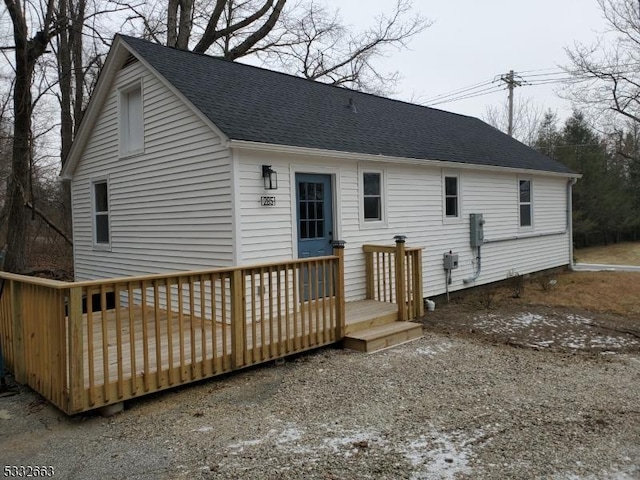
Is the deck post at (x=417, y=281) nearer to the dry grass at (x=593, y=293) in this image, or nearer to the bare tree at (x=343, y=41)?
the dry grass at (x=593, y=293)

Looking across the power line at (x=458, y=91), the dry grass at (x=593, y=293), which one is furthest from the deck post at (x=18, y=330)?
the power line at (x=458, y=91)

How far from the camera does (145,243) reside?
838 cm

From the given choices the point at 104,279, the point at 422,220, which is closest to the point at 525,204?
the point at 422,220

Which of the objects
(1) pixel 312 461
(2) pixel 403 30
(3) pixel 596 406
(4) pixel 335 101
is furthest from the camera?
(2) pixel 403 30

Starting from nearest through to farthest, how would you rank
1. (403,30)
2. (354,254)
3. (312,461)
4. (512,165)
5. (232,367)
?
(312,461) → (232,367) → (354,254) → (512,165) → (403,30)

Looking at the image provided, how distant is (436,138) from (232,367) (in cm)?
775

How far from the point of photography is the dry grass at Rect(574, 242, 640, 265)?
19.2 m

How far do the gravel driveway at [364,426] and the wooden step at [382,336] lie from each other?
50 centimetres

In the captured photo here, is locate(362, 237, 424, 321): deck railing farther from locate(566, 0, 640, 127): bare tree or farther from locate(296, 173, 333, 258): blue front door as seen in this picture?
locate(566, 0, 640, 127): bare tree

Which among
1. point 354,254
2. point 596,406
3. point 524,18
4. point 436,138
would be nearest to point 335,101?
point 436,138

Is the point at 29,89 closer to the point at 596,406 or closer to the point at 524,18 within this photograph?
the point at 596,406

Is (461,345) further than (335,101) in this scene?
No

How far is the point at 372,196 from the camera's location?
8.41 m

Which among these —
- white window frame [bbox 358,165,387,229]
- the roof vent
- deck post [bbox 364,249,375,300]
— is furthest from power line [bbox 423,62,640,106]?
deck post [bbox 364,249,375,300]
